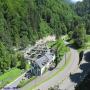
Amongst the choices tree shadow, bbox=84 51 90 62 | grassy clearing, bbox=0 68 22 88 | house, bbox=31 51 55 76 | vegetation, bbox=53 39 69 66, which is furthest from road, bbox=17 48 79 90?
grassy clearing, bbox=0 68 22 88

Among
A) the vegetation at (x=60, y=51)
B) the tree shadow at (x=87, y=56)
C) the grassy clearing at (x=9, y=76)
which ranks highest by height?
the tree shadow at (x=87, y=56)

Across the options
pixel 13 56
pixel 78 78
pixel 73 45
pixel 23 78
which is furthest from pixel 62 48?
pixel 78 78

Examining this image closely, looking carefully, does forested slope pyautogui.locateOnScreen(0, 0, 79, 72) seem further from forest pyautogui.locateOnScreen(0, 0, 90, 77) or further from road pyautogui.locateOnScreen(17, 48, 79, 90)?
road pyautogui.locateOnScreen(17, 48, 79, 90)

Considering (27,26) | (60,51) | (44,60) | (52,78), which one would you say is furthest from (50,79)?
(27,26)

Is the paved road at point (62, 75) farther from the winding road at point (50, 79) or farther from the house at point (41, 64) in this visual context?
the house at point (41, 64)

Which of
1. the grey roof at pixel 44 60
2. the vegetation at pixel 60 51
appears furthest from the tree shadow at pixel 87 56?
the grey roof at pixel 44 60
